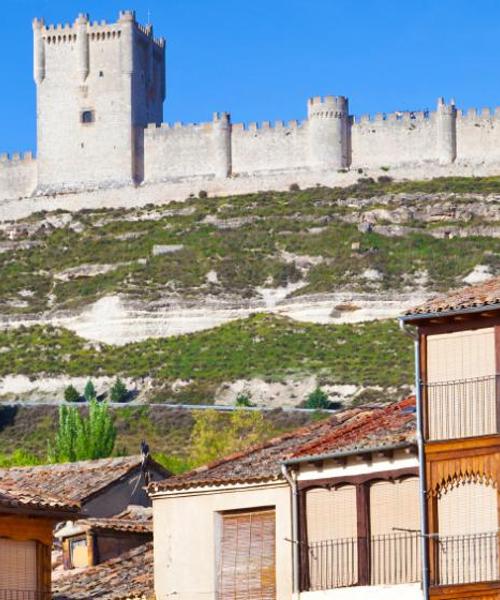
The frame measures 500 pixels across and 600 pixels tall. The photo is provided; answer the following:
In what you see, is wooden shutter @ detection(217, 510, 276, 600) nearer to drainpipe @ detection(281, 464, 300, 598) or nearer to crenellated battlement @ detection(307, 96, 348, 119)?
drainpipe @ detection(281, 464, 300, 598)

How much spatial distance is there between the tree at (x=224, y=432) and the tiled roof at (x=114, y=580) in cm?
4086

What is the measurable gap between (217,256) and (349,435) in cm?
9474

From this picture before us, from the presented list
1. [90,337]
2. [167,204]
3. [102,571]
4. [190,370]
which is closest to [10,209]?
[167,204]

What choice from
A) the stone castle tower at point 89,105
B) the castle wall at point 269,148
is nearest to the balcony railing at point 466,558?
the castle wall at point 269,148

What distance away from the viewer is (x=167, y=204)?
128m

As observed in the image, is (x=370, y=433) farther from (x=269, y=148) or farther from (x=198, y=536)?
(x=269, y=148)

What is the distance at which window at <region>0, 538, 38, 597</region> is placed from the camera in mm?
25062

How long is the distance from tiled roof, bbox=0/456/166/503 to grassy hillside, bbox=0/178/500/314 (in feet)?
248

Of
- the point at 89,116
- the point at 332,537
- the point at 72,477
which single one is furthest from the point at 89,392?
the point at 332,537

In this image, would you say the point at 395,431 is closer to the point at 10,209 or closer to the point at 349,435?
the point at 349,435

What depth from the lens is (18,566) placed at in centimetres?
2530

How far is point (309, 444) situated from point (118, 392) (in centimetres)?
7332

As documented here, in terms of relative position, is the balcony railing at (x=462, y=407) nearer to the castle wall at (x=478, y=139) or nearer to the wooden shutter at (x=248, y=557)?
the wooden shutter at (x=248, y=557)

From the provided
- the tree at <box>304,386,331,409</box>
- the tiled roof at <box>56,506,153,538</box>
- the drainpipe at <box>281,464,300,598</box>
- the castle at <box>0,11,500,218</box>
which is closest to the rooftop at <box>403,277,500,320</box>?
the drainpipe at <box>281,464,300,598</box>
